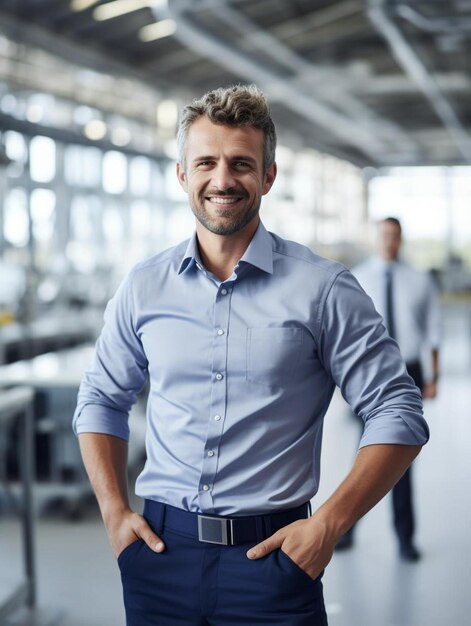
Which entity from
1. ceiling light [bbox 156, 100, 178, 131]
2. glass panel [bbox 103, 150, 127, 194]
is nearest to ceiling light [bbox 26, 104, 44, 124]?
glass panel [bbox 103, 150, 127, 194]

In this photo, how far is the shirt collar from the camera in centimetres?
160

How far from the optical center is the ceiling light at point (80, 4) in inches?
391

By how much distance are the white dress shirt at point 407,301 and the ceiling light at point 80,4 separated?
683 centimetres

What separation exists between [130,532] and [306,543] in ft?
1.20

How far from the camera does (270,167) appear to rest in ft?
5.41

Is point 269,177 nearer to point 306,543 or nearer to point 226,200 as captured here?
point 226,200

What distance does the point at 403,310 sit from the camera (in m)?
4.38

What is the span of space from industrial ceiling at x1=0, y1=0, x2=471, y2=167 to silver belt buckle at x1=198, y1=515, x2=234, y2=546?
20.4 feet

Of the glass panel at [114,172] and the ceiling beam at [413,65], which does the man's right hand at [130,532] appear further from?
the glass panel at [114,172]

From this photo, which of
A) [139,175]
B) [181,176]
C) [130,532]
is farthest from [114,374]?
[139,175]

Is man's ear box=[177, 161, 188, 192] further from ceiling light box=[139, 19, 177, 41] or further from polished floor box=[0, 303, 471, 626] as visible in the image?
ceiling light box=[139, 19, 177, 41]

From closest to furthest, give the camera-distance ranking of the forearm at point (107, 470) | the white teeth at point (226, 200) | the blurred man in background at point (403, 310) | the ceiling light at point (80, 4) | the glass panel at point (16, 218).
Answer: the white teeth at point (226, 200) → the forearm at point (107, 470) → the blurred man in background at point (403, 310) → the glass panel at point (16, 218) → the ceiling light at point (80, 4)

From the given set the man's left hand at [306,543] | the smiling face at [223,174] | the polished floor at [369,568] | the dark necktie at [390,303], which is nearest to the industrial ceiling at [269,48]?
the dark necktie at [390,303]

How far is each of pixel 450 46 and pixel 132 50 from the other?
14.8 ft
